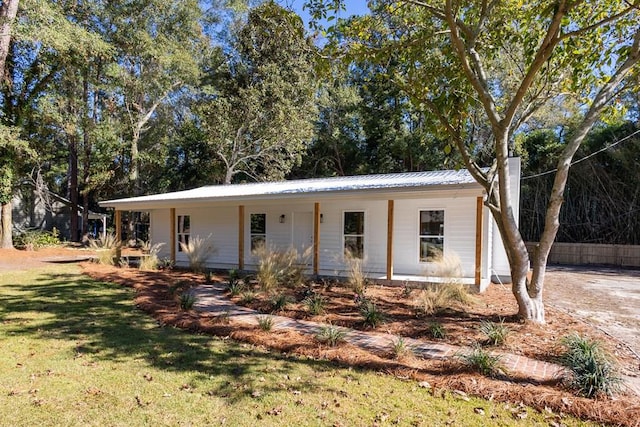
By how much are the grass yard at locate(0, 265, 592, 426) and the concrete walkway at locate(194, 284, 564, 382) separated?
2.81 ft

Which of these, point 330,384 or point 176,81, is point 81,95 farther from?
point 330,384

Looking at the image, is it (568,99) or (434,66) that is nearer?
(434,66)

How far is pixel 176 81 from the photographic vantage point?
865 inches

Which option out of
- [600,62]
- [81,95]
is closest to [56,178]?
[81,95]

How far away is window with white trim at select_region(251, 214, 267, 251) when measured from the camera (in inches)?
531

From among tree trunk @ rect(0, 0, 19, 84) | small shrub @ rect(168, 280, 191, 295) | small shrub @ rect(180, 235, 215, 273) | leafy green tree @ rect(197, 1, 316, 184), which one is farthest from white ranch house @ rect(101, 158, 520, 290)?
tree trunk @ rect(0, 0, 19, 84)

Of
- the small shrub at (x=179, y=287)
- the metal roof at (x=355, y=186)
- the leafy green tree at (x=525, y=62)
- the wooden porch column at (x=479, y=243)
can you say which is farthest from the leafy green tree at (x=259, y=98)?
the wooden porch column at (x=479, y=243)

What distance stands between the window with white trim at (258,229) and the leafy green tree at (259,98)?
302 inches

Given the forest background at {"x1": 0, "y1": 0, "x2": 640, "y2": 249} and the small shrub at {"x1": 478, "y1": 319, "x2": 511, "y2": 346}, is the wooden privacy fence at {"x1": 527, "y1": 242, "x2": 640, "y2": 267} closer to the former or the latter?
the forest background at {"x1": 0, "y1": 0, "x2": 640, "y2": 249}

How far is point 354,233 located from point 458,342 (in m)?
6.63

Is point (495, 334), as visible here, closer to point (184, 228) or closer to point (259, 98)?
point (184, 228)

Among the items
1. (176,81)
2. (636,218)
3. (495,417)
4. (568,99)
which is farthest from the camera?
(176,81)

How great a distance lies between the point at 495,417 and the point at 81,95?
2265 cm

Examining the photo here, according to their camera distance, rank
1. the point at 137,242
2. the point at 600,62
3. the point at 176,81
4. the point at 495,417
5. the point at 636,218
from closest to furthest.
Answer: the point at 495,417 → the point at 600,62 → the point at 636,218 → the point at 176,81 → the point at 137,242
